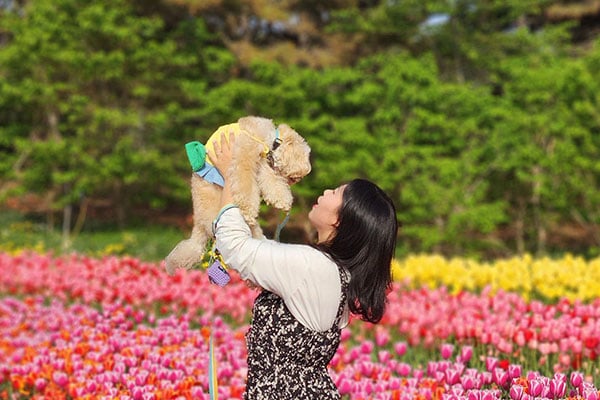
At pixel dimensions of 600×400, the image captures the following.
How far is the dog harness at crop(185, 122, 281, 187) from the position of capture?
2354mm

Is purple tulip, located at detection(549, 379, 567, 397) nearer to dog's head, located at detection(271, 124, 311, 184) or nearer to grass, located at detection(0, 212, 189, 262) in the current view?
dog's head, located at detection(271, 124, 311, 184)

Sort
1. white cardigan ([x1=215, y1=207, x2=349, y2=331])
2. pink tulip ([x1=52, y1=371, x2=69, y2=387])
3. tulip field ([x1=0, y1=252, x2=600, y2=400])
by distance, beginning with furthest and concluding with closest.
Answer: pink tulip ([x1=52, y1=371, x2=69, y2=387]) < tulip field ([x1=0, y1=252, x2=600, y2=400]) < white cardigan ([x1=215, y1=207, x2=349, y2=331])

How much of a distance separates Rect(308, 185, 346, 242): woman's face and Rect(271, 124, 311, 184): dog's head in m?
0.12

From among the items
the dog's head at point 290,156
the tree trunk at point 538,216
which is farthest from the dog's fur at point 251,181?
the tree trunk at point 538,216

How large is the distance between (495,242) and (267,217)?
13.4ft

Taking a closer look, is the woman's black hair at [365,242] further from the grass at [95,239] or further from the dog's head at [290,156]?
the grass at [95,239]

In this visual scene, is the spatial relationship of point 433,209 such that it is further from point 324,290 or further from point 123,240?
point 324,290

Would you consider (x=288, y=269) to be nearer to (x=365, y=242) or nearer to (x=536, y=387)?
(x=365, y=242)

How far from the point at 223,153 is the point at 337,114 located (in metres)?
11.1

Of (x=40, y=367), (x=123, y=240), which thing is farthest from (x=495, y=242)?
(x=40, y=367)

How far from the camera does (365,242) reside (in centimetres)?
239

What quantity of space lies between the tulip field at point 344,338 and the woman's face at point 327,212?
0.52 metres

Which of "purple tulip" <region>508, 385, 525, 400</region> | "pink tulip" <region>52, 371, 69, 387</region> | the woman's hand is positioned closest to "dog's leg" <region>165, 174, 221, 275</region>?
the woman's hand

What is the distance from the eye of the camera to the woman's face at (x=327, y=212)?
241 cm
